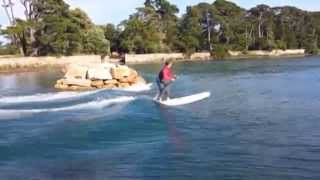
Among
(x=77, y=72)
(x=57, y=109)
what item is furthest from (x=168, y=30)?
(x=57, y=109)

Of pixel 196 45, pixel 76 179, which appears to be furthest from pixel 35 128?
pixel 196 45

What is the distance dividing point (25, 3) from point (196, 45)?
42344 mm

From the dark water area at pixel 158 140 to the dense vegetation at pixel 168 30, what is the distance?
6062cm

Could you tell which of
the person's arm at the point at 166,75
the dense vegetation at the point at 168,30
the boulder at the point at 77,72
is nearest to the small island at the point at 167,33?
the dense vegetation at the point at 168,30

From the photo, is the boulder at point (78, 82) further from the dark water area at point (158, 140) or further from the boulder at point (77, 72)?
the dark water area at point (158, 140)

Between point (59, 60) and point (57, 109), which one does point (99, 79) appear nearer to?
point (57, 109)

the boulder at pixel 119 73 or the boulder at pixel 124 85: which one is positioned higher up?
the boulder at pixel 119 73

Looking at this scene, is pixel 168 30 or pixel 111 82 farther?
pixel 168 30

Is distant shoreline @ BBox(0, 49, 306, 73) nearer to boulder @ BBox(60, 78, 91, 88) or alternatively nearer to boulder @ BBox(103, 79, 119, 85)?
boulder @ BBox(60, 78, 91, 88)

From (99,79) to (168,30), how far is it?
8567cm

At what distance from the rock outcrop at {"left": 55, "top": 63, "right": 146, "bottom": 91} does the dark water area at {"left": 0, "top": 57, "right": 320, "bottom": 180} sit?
1079cm

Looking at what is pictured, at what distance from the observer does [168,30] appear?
12175 centimetres

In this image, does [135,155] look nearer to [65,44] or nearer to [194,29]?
[65,44]

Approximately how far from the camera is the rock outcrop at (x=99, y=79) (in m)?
36.9
